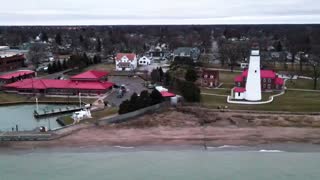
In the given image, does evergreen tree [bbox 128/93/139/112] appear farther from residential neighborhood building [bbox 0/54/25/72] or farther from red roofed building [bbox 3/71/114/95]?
residential neighborhood building [bbox 0/54/25/72]

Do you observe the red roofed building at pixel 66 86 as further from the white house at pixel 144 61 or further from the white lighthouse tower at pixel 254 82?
the white house at pixel 144 61

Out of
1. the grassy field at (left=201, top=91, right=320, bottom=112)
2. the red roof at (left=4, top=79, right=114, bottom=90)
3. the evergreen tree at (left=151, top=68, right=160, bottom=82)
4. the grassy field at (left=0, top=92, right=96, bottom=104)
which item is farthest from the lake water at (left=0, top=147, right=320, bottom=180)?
the evergreen tree at (left=151, top=68, right=160, bottom=82)

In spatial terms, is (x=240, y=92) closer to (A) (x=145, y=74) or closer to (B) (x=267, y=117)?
(B) (x=267, y=117)

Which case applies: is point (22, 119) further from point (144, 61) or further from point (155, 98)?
point (144, 61)

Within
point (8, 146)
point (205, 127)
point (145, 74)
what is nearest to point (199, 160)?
point (205, 127)

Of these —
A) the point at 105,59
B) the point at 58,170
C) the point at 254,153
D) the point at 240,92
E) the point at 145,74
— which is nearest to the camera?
the point at 58,170
